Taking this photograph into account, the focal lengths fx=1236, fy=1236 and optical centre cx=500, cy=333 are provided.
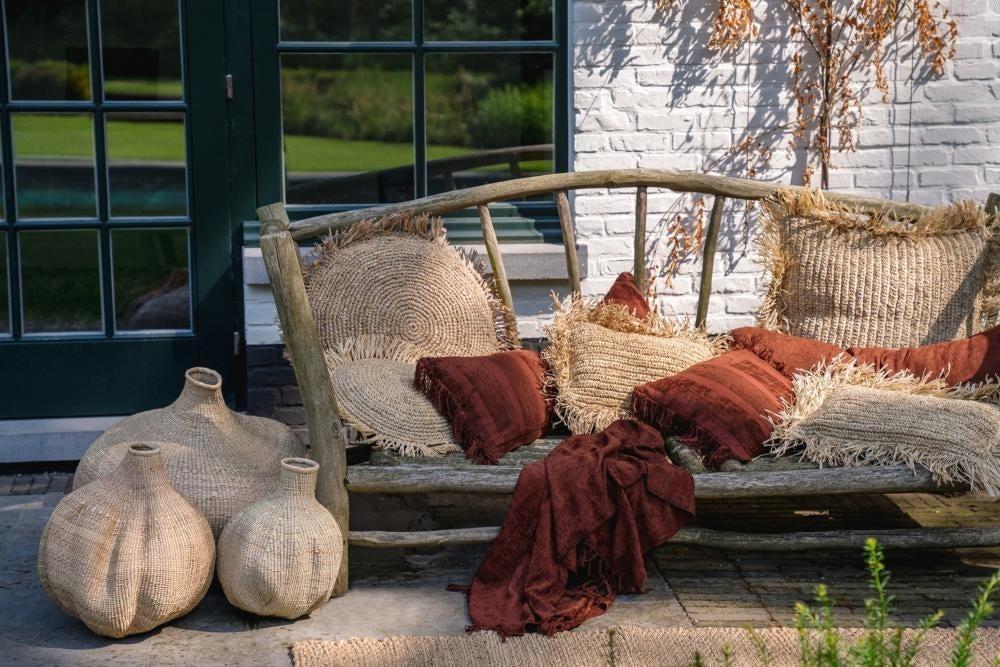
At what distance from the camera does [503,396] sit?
3.43 metres

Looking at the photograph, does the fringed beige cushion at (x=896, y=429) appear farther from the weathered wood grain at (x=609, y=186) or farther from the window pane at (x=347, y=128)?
the window pane at (x=347, y=128)

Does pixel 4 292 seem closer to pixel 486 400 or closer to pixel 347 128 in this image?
pixel 347 128

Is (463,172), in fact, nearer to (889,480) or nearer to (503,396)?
(503,396)

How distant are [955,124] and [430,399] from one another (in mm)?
2235

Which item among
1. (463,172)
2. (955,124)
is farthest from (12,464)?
(955,124)

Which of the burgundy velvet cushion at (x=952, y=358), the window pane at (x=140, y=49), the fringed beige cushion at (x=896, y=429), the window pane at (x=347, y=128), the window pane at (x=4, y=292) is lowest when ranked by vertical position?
the fringed beige cushion at (x=896, y=429)

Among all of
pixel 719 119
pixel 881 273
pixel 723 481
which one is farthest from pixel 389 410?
pixel 719 119

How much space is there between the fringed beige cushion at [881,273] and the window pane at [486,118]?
953mm

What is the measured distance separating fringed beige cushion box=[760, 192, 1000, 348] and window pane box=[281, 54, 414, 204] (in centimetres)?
134

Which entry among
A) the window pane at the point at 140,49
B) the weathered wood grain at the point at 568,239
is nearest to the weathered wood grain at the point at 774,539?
the weathered wood grain at the point at 568,239

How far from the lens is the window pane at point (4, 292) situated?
165 inches

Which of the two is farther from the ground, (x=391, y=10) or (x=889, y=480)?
(x=391, y=10)

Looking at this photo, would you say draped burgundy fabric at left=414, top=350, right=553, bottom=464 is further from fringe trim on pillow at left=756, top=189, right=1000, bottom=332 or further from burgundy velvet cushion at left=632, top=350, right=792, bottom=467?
fringe trim on pillow at left=756, top=189, right=1000, bottom=332

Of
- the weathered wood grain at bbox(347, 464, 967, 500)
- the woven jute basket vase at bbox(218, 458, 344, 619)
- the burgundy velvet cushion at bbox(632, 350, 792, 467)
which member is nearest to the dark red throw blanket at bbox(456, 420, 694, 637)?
the weathered wood grain at bbox(347, 464, 967, 500)
